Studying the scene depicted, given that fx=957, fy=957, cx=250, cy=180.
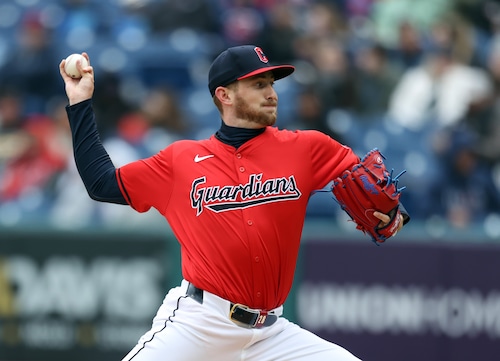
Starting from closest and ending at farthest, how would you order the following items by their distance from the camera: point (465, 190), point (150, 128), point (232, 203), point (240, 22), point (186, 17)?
point (232, 203), point (465, 190), point (150, 128), point (240, 22), point (186, 17)

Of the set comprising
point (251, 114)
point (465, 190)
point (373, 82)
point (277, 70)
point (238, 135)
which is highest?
point (277, 70)

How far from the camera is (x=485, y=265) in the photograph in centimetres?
766

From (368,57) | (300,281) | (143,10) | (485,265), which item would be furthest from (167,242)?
(143,10)

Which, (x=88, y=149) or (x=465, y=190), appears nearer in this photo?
(x=88, y=149)

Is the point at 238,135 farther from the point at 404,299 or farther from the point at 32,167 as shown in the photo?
the point at 32,167

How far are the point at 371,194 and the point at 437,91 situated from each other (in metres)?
5.81

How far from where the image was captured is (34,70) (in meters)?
11.5

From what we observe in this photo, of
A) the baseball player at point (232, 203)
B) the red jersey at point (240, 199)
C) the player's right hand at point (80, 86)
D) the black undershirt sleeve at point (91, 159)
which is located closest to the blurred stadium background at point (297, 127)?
the baseball player at point (232, 203)

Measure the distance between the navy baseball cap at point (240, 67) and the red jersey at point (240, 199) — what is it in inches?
12.8

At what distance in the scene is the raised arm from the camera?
185 inches

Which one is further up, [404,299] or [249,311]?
[249,311]

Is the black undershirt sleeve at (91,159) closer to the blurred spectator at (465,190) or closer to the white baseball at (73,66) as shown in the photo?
the white baseball at (73,66)

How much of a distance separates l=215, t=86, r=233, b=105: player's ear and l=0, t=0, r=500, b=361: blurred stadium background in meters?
3.39

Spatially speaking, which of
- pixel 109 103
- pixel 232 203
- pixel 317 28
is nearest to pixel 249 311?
pixel 232 203
